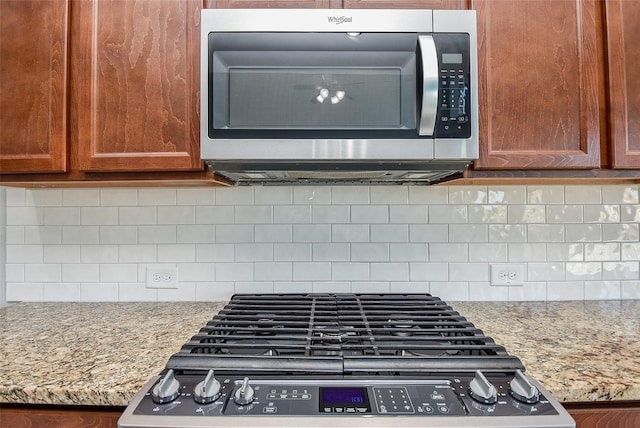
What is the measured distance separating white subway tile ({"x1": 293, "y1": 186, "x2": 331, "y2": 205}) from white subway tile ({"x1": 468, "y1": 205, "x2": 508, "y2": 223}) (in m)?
0.57

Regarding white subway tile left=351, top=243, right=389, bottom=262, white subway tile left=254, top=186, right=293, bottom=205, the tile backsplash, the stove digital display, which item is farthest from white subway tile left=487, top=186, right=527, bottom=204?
the stove digital display

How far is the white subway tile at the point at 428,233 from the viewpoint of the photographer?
5.13 ft

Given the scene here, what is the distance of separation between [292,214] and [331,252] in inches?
8.4

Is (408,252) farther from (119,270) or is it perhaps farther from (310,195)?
(119,270)

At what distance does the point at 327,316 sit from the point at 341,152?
503 mm

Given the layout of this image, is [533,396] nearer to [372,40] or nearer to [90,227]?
[372,40]

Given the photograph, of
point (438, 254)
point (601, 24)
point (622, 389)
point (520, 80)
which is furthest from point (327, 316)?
point (601, 24)

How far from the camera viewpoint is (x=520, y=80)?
1.22 meters

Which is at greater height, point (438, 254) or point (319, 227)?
point (319, 227)

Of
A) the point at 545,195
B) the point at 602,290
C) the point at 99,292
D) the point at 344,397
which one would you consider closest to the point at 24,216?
the point at 99,292

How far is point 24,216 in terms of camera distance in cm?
157

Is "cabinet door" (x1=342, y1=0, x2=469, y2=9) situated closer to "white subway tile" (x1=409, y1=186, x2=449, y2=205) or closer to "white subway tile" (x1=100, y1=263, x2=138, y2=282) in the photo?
"white subway tile" (x1=409, y1=186, x2=449, y2=205)

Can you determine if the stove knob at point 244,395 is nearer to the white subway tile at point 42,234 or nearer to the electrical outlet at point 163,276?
the electrical outlet at point 163,276

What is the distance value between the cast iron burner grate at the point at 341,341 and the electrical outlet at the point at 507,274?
1.07 ft
